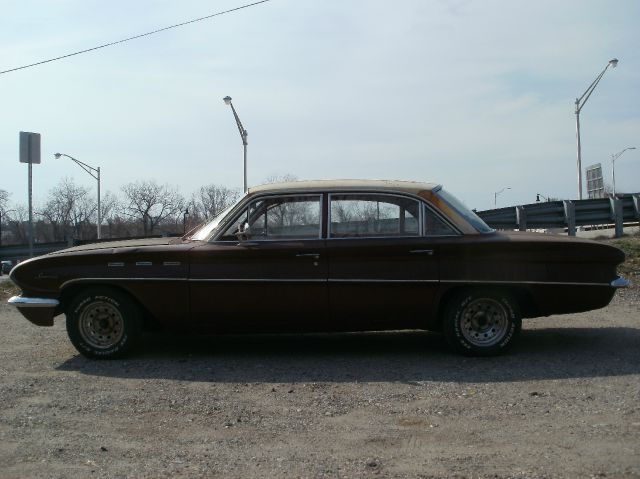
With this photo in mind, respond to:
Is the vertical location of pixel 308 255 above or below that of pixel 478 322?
above

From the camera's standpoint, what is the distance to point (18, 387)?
5.45m

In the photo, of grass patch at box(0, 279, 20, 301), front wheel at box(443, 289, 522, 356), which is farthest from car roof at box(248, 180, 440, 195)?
grass patch at box(0, 279, 20, 301)

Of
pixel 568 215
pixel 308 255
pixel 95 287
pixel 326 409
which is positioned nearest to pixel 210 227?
pixel 308 255

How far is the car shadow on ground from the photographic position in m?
5.61

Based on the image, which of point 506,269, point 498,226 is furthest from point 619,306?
point 498,226

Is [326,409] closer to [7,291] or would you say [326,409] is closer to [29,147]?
[7,291]

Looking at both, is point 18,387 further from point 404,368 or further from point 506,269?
point 506,269

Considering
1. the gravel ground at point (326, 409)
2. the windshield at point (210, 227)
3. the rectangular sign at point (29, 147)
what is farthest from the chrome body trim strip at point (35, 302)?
the rectangular sign at point (29, 147)

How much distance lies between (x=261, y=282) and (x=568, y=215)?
33.0ft

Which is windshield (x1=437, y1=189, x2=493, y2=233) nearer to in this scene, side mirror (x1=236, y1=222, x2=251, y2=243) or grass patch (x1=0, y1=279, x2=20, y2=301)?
side mirror (x1=236, y1=222, x2=251, y2=243)

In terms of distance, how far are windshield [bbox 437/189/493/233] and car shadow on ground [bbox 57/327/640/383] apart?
4.05ft

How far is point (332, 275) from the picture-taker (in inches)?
239

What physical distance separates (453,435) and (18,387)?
362 centimetres

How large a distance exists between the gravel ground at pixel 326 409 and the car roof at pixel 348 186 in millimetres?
1630
